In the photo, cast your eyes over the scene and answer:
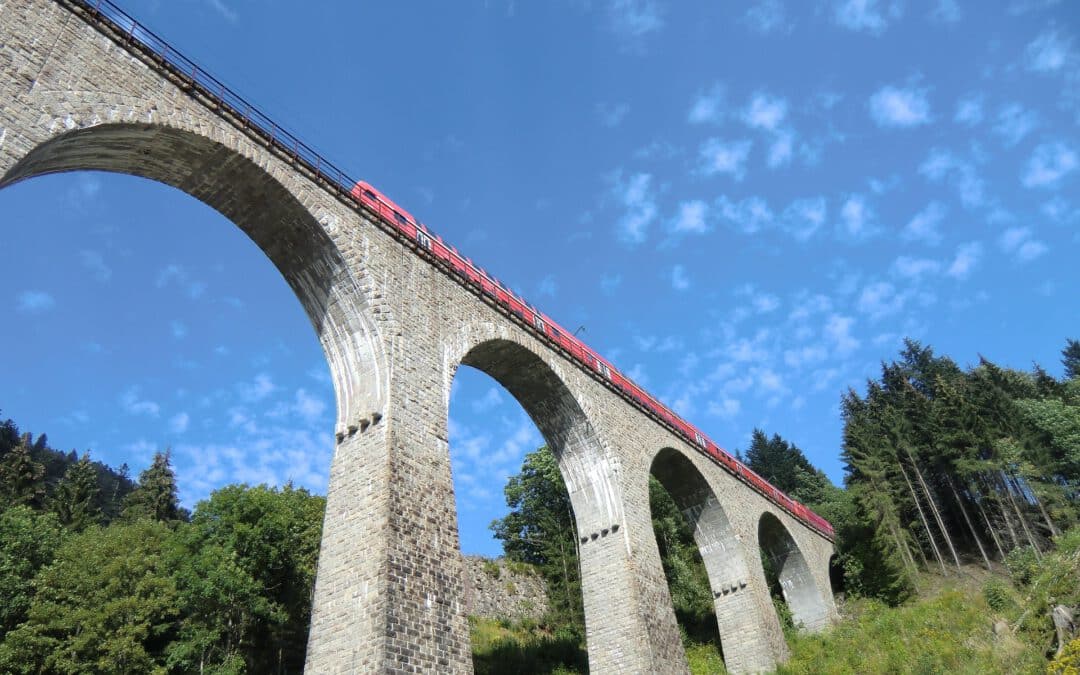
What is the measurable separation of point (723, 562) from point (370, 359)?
16.6m

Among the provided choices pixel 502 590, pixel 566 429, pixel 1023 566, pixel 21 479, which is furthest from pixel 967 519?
pixel 21 479

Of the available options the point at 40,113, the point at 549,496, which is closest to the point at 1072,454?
the point at 549,496

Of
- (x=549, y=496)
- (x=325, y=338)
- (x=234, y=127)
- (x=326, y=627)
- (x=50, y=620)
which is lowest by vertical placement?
(x=326, y=627)

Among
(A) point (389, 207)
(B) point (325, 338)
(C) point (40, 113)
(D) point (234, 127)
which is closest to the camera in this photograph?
(C) point (40, 113)

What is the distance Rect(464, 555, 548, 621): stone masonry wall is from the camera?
29.9 metres

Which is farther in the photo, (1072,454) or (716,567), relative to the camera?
(1072,454)

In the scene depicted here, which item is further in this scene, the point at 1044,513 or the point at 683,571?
the point at 683,571

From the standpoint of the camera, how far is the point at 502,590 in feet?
103

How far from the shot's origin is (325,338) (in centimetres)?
1324

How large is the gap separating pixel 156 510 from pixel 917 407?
4559cm

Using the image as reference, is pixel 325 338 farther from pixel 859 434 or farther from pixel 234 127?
pixel 859 434

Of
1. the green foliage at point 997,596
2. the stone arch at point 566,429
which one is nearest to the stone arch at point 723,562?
the stone arch at point 566,429

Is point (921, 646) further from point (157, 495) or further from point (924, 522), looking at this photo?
point (157, 495)

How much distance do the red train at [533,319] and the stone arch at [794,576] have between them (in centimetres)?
319
